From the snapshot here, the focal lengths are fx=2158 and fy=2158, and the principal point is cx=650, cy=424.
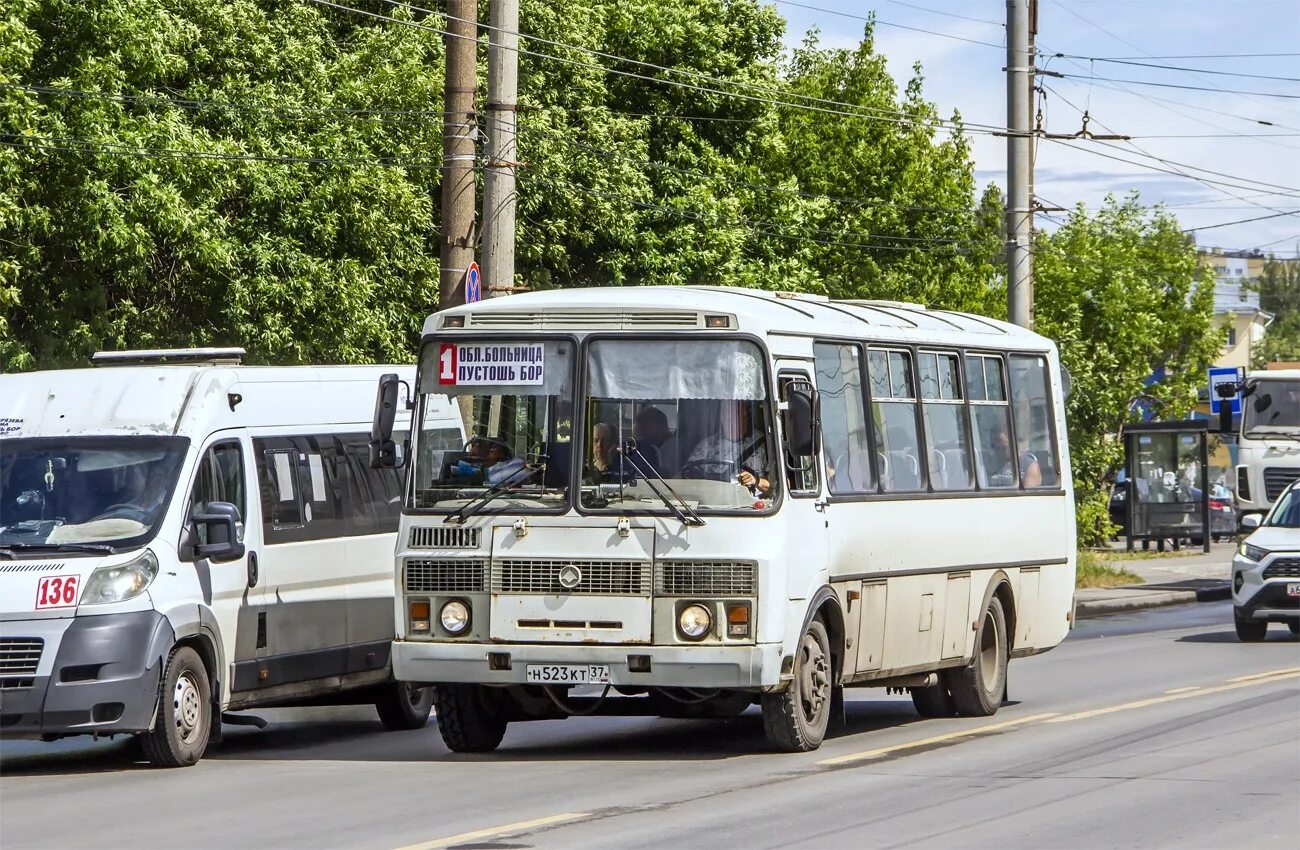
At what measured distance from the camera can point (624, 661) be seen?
38.9 ft

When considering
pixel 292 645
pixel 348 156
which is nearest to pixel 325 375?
pixel 292 645

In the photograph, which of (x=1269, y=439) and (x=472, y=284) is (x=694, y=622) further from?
(x=1269, y=439)

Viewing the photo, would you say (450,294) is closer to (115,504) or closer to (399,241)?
(115,504)

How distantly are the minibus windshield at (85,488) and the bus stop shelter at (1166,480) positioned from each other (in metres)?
32.8

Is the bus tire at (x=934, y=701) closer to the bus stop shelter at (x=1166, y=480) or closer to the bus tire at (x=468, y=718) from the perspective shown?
the bus tire at (x=468, y=718)

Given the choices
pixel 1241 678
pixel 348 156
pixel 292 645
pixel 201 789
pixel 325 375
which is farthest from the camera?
pixel 348 156

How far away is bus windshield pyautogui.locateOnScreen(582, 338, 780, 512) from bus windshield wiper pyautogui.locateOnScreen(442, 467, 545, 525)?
359 mm

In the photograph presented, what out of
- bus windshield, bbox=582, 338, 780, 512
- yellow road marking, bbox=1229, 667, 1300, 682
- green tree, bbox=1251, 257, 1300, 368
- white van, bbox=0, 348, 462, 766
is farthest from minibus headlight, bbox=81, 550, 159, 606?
green tree, bbox=1251, 257, 1300, 368

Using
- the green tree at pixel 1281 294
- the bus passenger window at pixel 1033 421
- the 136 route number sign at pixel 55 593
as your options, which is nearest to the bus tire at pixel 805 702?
the 136 route number sign at pixel 55 593

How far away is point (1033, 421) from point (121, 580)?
7690mm

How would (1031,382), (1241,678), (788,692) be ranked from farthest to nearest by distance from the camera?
(1241,678) < (1031,382) < (788,692)

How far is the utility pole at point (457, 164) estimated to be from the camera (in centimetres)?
1792

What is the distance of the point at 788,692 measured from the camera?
1234cm

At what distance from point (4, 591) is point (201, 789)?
5.21 ft
